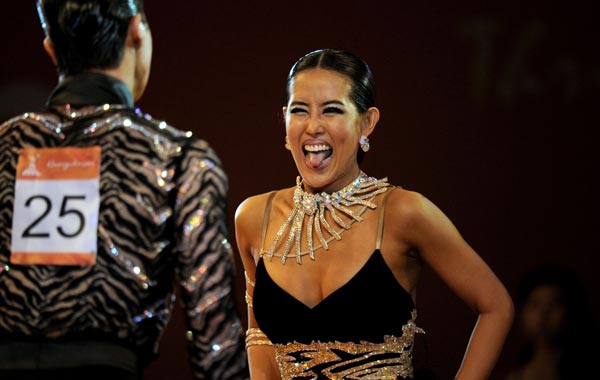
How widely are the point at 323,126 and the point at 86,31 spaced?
1024mm

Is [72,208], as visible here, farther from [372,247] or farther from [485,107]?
[485,107]

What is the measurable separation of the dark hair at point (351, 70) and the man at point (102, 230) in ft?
3.37

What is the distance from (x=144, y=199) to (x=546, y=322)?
7.29 feet

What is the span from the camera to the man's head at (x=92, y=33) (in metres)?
1.71

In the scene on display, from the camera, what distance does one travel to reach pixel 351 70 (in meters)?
2.68

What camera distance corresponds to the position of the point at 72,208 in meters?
1.64

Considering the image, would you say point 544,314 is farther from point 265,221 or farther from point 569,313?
point 265,221

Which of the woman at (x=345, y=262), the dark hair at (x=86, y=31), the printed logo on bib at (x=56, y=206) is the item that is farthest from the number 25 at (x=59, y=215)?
the woman at (x=345, y=262)

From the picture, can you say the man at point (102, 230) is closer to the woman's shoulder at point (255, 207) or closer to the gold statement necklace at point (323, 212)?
the gold statement necklace at point (323, 212)

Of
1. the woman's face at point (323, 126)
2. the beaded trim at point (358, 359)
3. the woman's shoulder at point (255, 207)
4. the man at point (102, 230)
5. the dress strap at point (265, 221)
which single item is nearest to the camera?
the man at point (102, 230)

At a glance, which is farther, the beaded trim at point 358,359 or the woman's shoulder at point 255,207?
the woman's shoulder at point 255,207

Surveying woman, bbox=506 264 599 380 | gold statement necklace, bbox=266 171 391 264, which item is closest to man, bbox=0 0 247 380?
gold statement necklace, bbox=266 171 391 264

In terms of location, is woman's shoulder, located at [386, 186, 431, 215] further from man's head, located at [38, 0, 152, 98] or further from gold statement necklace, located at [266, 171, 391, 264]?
man's head, located at [38, 0, 152, 98]

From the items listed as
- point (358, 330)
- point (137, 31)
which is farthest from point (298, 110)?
point (137, 31)
